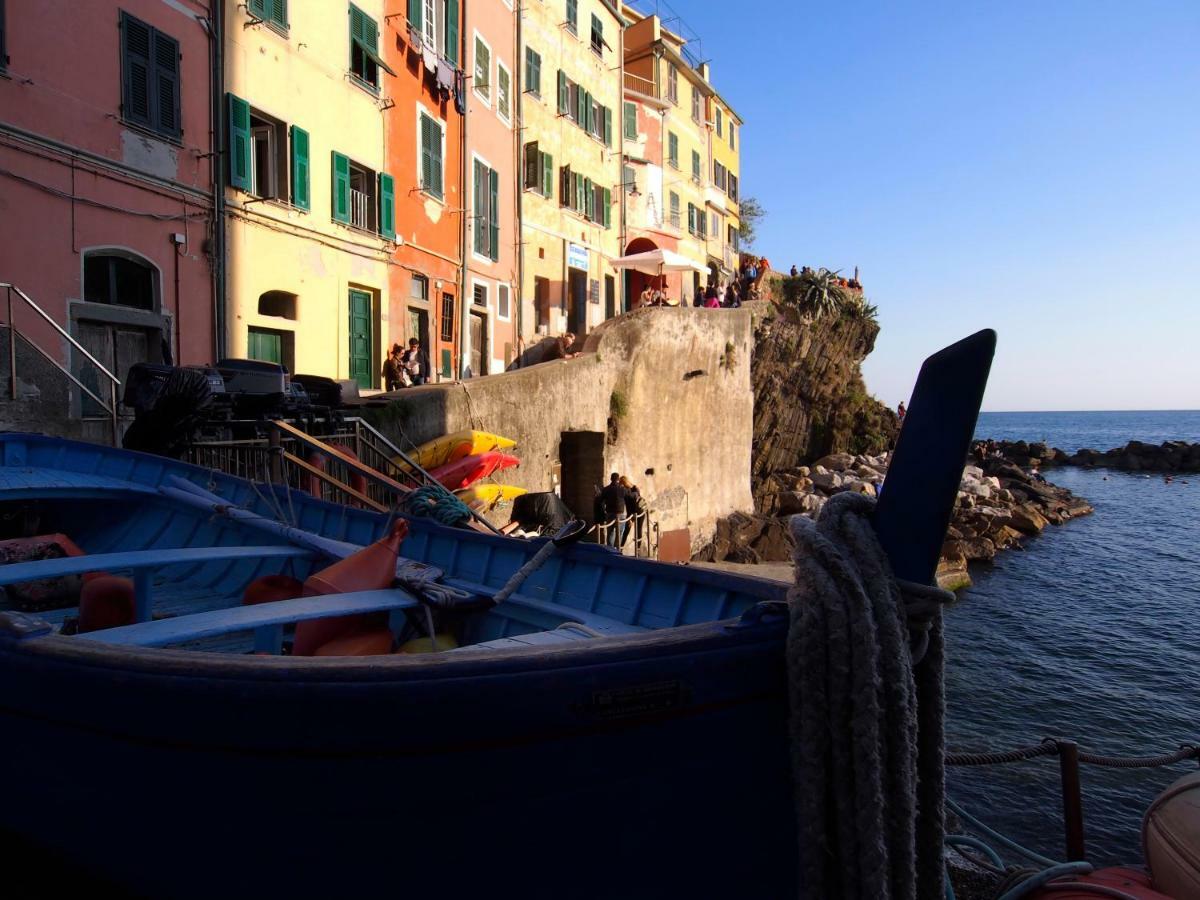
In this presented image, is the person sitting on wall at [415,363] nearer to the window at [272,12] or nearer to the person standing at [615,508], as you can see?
the person standing at [615,508]

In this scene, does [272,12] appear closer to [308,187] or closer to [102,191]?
[308,187]

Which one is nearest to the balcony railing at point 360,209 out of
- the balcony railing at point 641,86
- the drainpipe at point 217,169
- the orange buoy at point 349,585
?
the drainpipe at point 217,169

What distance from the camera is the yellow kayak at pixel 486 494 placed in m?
10.3

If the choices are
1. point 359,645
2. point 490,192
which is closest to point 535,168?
point 490,192

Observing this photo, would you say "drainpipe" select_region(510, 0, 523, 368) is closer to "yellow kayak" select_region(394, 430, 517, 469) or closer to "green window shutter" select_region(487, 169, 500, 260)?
"green window shutter" select_region(487, 169, 500, 260)

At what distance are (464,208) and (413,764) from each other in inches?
696

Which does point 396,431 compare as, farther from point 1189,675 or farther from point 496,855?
point 1189,675

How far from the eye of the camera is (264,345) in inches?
519

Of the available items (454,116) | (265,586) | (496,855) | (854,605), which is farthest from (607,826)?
(454,116)

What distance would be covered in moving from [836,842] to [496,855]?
100 centimetres

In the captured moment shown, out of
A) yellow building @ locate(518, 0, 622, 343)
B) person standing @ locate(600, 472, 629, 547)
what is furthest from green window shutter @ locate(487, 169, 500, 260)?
person standing @ locate(600, 472, 629, 547)

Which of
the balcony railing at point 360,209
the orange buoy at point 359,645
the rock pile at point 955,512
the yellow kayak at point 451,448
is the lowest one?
the rock pile at point 955,512

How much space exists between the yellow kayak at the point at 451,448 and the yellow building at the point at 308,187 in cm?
380

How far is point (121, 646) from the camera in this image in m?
2.52
